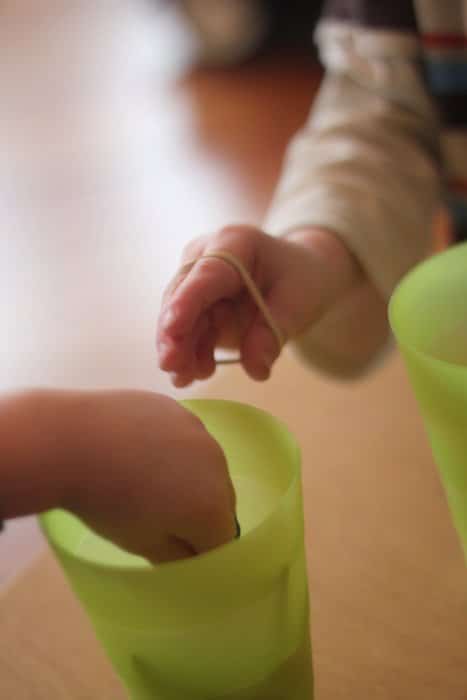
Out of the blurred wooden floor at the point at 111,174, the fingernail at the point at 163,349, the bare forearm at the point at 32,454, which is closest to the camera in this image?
the bare forearm at the point at 32,454

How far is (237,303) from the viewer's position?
1.28 feet

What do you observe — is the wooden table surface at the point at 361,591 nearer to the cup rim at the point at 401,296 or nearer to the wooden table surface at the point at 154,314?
the wooden table surface at the point at 154,314

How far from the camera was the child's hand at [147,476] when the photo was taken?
25cm

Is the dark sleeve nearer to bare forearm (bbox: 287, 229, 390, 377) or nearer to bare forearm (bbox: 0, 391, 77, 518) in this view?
bare forearm (bbox: 287, 229, 390, 377)

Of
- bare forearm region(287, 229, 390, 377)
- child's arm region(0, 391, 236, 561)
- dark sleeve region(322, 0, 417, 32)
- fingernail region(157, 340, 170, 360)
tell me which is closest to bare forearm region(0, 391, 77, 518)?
child's arm region(0, 391, 236, 561)

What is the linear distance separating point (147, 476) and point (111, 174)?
4.62 ft

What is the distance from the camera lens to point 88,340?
1.03 meters

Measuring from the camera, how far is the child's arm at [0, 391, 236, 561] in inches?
9.4

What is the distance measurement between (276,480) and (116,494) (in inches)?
Result: 2.8

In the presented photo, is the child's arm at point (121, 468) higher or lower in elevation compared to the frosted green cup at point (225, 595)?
higher

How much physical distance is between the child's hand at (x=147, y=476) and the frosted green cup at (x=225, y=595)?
0.01 meters

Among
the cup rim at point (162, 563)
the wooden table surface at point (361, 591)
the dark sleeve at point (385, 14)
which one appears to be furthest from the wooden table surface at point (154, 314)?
the dark sleeve at point (385, 14)

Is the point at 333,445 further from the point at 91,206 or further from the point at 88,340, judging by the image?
the point at 91,206

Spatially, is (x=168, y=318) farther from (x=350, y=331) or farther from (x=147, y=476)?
(x=350, y=331)
